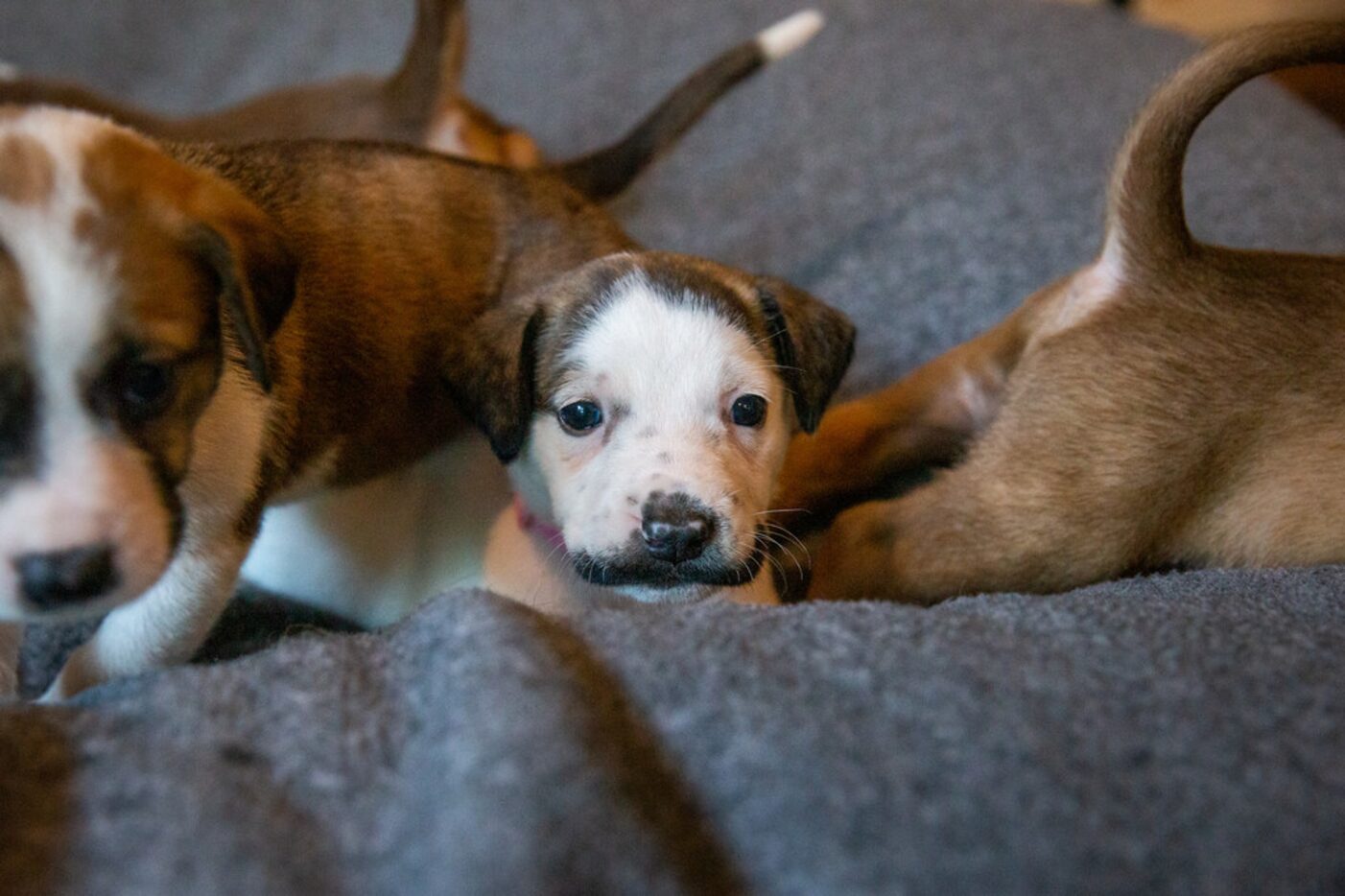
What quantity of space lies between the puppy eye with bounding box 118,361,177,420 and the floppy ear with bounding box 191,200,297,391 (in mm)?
117

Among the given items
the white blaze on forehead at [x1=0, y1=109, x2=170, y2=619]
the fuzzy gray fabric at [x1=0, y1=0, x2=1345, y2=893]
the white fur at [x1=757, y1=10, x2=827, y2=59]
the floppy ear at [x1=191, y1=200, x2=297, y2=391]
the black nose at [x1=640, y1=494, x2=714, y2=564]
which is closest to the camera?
the fuzzy gray fabric at [x1=0, y1=0, x2=1345, y2=893]

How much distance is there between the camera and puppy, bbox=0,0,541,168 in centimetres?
284

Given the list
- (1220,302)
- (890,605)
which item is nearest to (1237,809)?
(890,605)

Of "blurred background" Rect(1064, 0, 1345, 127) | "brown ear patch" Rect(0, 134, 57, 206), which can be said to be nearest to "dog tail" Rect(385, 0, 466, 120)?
"brown ear patch" Rect(0, 134, 57, 206)

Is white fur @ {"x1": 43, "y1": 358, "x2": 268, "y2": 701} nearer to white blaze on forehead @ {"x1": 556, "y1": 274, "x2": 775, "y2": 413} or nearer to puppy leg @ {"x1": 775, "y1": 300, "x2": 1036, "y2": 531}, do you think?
white blaze on forehead @ {"x1": 556, "y1": 274, "x2": 775, "y2": 413}

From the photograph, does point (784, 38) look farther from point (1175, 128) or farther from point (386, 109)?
point (1175, 128)

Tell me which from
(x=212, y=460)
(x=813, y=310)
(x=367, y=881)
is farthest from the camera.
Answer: (x=813, y=310)

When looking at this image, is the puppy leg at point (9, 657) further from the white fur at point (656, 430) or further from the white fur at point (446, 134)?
the white fur at point (446, 134)

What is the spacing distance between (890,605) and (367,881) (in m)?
0.68

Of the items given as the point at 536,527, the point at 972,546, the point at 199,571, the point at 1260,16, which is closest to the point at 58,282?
the point at 199,571

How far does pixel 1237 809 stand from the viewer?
3.63 ft

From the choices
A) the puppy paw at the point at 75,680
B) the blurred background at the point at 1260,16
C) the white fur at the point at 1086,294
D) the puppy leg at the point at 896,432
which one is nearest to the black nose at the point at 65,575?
the puppy paw at the point at 75,680

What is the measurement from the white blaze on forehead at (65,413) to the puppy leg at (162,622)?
11.9 inches

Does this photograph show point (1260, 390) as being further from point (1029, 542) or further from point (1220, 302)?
point (1029, 542)
